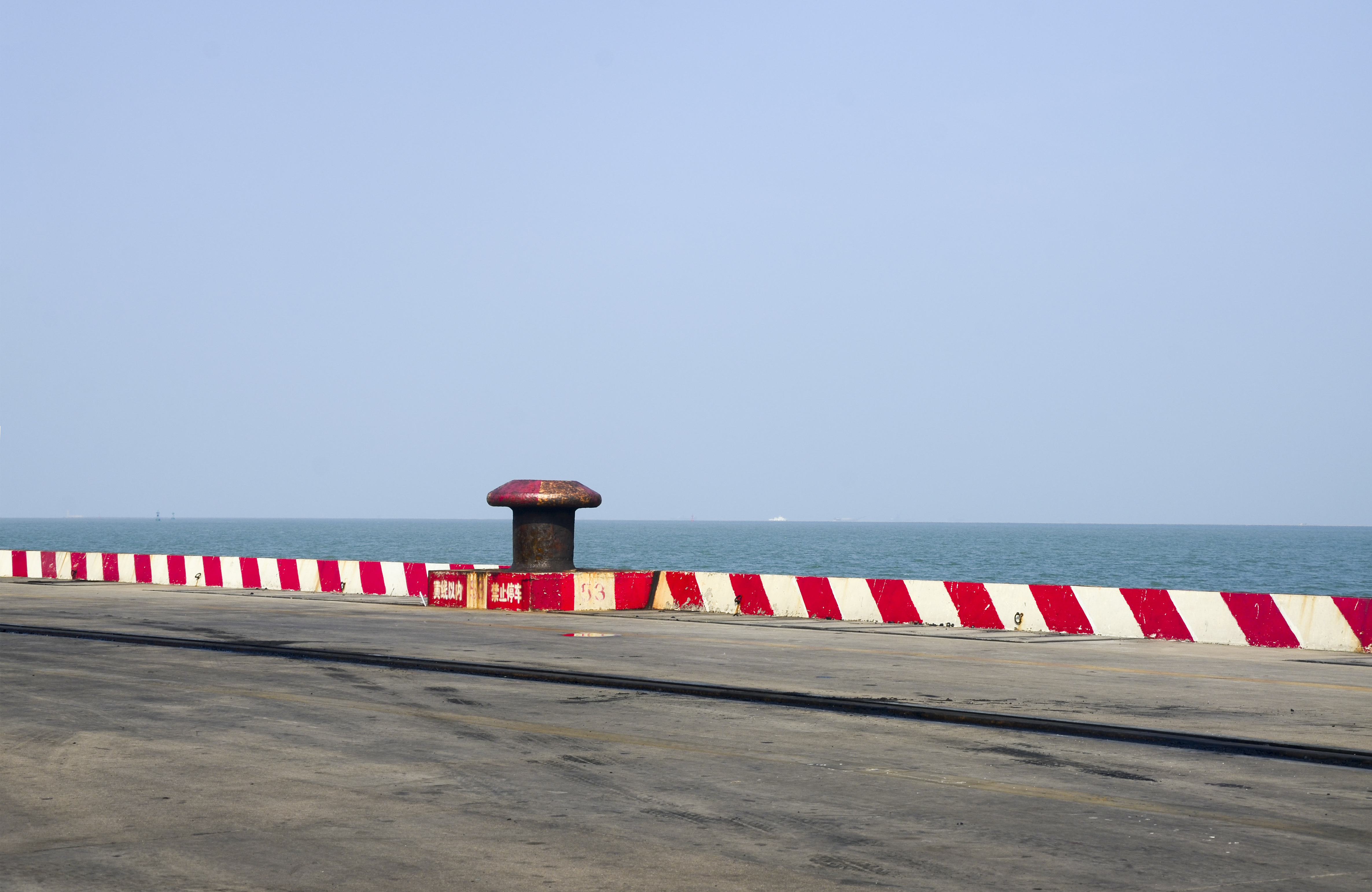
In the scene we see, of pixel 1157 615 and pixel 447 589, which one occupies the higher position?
pixel 447 589

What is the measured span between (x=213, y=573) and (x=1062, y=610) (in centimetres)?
1750

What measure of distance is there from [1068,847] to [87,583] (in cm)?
2664

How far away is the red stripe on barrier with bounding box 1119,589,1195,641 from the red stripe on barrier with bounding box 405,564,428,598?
12012 mm

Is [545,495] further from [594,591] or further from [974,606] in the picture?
[974,606]

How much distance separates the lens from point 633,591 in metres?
21.6

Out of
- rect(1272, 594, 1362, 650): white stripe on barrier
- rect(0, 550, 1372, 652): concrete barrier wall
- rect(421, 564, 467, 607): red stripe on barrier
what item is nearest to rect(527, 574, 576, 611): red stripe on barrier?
rect(0, 550, 1372, 652): concrete barrier wall

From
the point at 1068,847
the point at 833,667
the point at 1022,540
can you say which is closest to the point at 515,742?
the point at 1068,847

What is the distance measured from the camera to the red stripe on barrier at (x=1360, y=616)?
15578 mm

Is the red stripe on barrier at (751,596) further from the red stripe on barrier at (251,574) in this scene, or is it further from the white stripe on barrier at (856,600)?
the red stripe on barrier at (251,574)

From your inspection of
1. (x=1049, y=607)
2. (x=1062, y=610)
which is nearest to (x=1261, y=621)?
(x=1062, y=610)

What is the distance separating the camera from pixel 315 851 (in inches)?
223

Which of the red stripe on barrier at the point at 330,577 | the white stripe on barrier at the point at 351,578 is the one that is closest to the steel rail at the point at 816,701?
the white stripe on barrier at the point at 351,578

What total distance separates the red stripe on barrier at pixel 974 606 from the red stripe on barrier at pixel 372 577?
1131 centimetres

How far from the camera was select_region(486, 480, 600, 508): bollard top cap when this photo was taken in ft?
68.8
